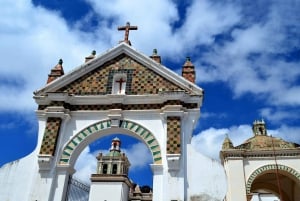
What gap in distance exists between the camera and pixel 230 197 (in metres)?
16.7

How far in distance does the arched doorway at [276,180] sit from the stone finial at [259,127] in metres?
3.08

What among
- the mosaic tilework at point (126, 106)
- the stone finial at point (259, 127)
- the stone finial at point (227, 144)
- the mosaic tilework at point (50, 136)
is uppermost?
the stone finial at point (259, 127)

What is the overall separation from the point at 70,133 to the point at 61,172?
4.25 feet

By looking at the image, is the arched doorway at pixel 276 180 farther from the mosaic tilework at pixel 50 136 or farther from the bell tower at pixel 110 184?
the bell tower at pixel 110 184

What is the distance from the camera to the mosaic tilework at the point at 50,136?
403 inches

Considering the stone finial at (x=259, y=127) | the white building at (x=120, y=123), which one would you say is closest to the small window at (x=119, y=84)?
the white building at (x=120, y=123)

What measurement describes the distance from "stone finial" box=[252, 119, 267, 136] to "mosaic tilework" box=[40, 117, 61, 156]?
46.4 feet

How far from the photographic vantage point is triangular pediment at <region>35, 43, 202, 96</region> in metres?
11.1

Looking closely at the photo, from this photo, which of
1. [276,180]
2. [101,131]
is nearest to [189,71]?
[101,131]

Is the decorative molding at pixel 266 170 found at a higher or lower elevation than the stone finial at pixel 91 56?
lower

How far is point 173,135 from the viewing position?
1004cm

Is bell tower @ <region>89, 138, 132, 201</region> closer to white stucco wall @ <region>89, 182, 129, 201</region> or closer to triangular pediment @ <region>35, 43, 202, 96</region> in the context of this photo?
white stucco wall @ <region>89, 182, 129, 201</region>

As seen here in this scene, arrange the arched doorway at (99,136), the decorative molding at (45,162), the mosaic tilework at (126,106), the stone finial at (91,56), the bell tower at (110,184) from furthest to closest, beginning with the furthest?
the bell tower at (110,184) → the stone finial at (91,56) → the mosaic tilework at (126,106) → the arched doorway at (99,136) → the decorative molding at (45,162)

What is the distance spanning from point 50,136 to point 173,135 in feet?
12.6
